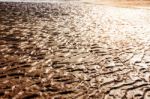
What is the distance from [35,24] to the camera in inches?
334

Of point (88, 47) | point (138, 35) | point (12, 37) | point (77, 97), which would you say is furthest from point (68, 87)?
point (138, 35)

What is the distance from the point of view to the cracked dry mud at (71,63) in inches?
145

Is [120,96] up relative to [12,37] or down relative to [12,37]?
down

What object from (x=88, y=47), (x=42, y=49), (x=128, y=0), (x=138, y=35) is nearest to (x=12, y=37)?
(x=42, y=49)

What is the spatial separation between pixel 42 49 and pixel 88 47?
46.8 inches

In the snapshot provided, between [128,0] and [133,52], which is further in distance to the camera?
[128,0]

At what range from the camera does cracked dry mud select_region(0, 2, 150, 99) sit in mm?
3682

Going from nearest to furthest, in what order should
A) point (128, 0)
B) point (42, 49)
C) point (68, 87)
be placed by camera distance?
point (68, 87)
point (42, 49)
point (128, 0)

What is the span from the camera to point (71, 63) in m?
4.89

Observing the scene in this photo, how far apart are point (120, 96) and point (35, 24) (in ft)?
18.0

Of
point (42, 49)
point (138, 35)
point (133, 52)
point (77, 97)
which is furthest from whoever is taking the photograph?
point (138, 35)

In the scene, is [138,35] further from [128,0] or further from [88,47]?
[128,0]

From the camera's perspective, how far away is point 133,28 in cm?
920

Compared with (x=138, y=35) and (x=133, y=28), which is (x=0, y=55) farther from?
(x=133, y=28)
